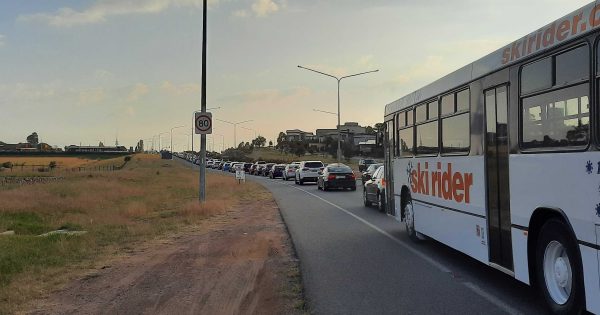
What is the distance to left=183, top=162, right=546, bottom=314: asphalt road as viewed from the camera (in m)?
6.70

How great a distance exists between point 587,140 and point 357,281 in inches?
158

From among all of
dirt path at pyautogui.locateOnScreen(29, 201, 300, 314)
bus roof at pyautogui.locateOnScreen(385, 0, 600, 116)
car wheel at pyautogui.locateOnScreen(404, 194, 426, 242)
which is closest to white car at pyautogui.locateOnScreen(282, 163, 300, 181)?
dirt path at pyautogui.locateOnScreen(29, 201, 300, 314)

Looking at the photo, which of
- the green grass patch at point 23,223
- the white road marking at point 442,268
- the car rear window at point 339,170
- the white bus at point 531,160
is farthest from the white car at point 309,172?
the white bus at point 531,160

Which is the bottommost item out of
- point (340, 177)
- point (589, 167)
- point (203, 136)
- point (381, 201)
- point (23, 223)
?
point (23, 223)

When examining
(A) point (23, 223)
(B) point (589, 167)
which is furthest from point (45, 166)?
(B) point (589, 167)

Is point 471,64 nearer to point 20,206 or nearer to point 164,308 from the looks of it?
point 164,308

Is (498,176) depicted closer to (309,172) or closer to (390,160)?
(390,160)

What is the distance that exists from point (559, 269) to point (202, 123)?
50.2 ft

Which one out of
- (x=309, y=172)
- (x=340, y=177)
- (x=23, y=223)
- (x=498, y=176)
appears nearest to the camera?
(x=498, y=176)

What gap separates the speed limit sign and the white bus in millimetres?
11241

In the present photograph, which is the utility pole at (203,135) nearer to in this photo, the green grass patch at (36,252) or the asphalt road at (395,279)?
the asphalt road at (395,279)

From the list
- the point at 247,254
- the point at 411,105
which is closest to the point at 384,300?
the point at 247,254

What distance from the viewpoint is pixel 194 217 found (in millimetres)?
17469

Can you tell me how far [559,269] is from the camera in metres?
5.75
